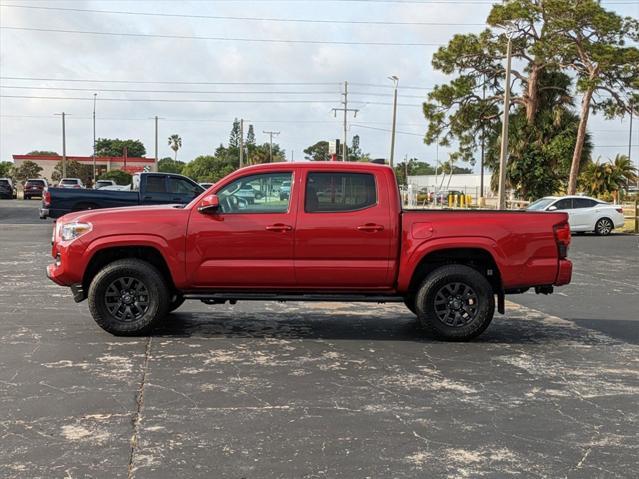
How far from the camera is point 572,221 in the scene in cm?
2489

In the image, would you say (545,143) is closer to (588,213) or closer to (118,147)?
(588,213)

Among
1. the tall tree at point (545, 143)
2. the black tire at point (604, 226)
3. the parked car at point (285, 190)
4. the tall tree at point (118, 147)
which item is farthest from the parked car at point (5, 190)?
the tall tree at point (118, 147)

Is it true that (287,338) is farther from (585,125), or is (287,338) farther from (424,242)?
(585,125)

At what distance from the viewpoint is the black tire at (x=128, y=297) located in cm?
728

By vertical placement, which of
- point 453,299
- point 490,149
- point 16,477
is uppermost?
point 490,149

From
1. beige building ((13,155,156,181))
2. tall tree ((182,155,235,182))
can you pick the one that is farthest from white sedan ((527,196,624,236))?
tall tree ((182,155,235,182))

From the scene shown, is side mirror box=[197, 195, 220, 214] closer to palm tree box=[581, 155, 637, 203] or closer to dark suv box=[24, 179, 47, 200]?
palm tree box=[581, 155, 637, 203]

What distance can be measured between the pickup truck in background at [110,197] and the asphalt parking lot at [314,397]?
992cm

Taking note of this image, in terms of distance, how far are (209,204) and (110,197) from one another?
40.8ft

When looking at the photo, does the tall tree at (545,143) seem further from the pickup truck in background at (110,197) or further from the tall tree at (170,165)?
the tall tree at (170,165)

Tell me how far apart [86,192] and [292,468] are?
16.0 metres

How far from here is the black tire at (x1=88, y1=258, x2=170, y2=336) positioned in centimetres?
728

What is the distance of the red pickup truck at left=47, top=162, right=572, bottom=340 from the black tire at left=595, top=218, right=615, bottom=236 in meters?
19.2

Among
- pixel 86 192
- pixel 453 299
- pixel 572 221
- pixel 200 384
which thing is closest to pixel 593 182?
pixel 572 221
